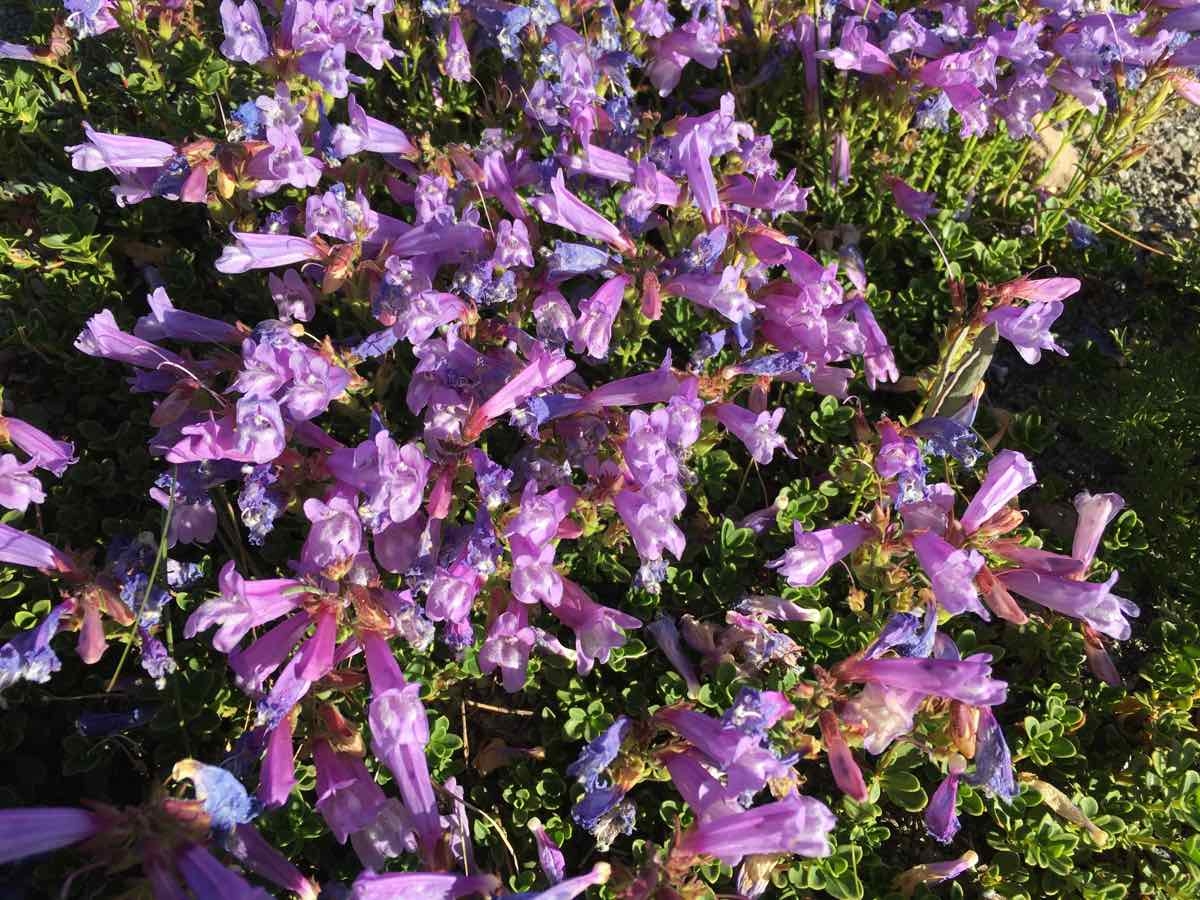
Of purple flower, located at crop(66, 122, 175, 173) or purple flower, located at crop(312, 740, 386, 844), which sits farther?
purple flower, located at crop(66, 122, 175, 173)

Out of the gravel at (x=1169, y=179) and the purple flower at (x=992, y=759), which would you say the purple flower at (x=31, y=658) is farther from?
the gravel at (x=1169, y=179)

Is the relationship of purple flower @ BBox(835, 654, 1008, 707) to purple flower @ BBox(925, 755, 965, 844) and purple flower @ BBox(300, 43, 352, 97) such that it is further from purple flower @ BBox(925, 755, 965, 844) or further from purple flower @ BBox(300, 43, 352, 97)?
purple flower @ BBox(300, 43, 352, 97)

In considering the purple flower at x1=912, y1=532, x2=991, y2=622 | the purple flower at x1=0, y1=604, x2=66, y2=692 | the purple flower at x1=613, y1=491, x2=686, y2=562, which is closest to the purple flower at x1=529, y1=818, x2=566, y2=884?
the purple flower at x1=613, y1=491, x2=686, y2=562

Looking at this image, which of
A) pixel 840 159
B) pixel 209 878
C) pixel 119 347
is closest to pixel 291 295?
pixel 119 347

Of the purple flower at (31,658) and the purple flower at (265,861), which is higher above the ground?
the purple flower at (31,658)

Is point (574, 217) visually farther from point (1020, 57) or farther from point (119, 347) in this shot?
point (1020, 57)

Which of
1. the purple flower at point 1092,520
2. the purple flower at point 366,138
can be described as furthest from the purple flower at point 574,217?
the purple flower at point 1092,520

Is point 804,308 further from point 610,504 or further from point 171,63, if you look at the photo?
point 171,63
